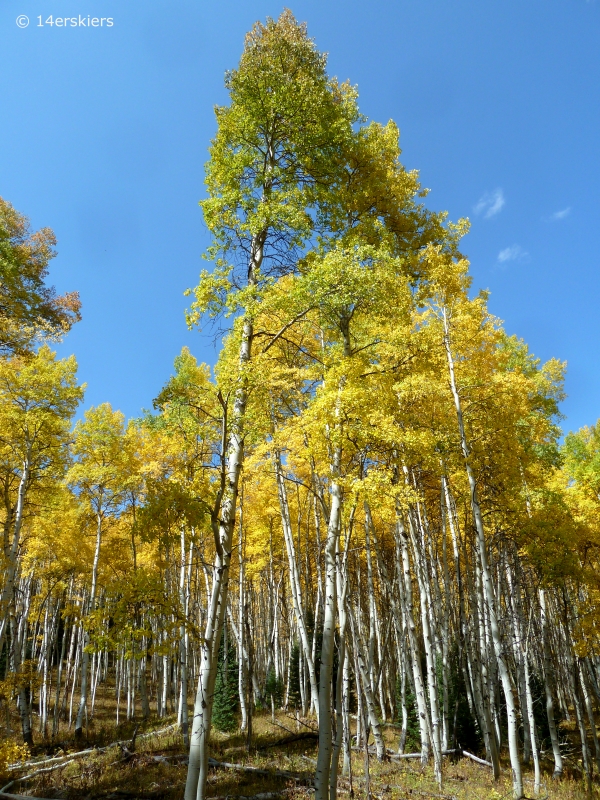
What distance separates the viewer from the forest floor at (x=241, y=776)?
7.20 meters

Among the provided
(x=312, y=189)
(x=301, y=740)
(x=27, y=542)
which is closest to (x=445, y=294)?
(x=312, y=189)

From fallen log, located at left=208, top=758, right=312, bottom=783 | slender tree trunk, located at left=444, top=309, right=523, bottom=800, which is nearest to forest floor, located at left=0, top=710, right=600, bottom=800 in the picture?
fallen log, located at left=208, top=758, right=312, bottom=783

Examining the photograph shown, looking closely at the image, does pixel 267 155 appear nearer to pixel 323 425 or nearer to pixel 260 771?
A: pixel 323 425

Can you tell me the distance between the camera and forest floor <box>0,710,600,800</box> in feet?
23.6

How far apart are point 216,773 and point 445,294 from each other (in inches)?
404

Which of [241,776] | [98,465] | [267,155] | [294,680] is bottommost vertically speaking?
[294,680]

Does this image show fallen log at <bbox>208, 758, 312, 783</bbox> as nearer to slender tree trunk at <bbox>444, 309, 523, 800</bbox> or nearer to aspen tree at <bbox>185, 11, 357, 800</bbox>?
slender tree trunk at <bbox>444, 309, 523, 800</bbox>

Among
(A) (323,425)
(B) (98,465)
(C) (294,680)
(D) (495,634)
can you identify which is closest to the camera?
(A) (323,425)

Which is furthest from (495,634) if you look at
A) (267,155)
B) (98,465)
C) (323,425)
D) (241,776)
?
(98,465)

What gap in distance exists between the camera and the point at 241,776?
8.31 m

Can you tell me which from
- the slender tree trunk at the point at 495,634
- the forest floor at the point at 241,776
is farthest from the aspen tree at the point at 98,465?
the slender tree trunk at the point at 495,634

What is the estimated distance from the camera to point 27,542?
14.8 meters

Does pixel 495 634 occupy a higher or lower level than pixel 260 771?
higher

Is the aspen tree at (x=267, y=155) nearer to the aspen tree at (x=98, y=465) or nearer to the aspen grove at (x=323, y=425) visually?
the aspen grove at (x=323, y=425)
